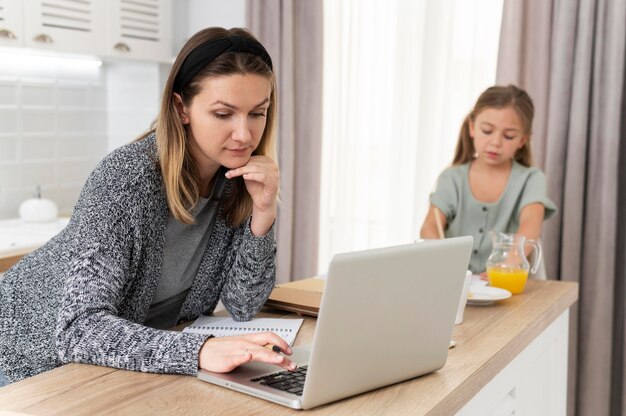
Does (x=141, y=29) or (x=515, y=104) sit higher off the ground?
(x=141, y=29)

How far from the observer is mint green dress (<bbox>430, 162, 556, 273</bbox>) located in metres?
2.53

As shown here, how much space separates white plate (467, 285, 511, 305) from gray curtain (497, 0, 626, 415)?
4.40 feet

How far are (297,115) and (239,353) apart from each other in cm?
265

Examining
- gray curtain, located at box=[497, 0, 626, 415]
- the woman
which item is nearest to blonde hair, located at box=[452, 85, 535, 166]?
gray curtain, located at box=[497, 0, 626, 415]

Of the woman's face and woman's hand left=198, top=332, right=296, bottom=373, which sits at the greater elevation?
the woman's face

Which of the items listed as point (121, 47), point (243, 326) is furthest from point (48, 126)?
point (243, 326)

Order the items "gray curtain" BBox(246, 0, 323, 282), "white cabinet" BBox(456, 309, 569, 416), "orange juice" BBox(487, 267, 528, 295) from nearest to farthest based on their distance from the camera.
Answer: "white cabinet" BBox(456, 309, 569, 416), "orange juice" BBox(487, 267, 528, 295), "gray curtain" BBox(246, 0, 323, 282)

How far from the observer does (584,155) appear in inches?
119

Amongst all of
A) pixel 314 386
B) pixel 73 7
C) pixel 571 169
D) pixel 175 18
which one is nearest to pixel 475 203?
pixel 571 169

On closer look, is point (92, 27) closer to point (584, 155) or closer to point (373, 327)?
point (584, 155)

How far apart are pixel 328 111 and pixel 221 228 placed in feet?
7.05

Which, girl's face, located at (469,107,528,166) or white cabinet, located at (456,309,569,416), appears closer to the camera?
white cabinet, located at (456,309,569,416)

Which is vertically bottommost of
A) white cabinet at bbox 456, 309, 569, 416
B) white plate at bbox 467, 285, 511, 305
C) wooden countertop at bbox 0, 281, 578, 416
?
white cabinet at bbox 456, 309, 569, 416

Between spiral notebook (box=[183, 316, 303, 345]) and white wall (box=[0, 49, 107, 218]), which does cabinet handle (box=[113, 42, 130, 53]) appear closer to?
white wall (box=[0, 49, 107, 218])
